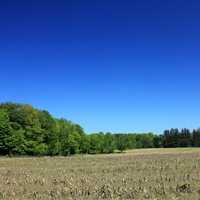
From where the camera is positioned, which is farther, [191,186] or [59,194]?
[191,186]

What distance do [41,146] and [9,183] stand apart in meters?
78.4

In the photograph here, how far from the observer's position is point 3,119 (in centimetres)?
9638

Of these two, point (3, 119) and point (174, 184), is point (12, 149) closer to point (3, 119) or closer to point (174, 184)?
point (3, 119)

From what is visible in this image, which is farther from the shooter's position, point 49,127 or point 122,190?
point 49,127

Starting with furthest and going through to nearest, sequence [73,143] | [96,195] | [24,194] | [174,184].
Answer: [73,143]
[174,184]
[24,194]
[96,195]

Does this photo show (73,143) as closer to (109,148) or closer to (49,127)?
(49,127)

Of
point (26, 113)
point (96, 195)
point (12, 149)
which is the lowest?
point (96, 195)

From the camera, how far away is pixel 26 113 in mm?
102688

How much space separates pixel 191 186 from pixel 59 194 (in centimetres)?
502

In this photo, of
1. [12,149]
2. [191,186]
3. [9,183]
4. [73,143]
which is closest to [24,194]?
[9,183]

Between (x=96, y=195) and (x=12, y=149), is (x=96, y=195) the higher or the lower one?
the lower one

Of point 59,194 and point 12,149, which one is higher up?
point 12,149

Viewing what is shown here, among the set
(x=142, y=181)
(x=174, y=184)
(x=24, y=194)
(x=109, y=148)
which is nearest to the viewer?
(x=24, y=194)

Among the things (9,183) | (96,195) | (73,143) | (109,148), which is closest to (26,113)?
(73,143)
